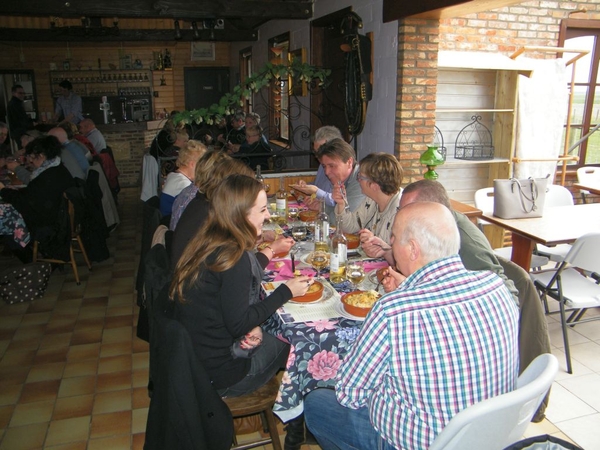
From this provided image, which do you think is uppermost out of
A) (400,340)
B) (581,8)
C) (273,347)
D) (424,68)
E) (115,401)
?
(581,8)

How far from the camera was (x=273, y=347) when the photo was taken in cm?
215

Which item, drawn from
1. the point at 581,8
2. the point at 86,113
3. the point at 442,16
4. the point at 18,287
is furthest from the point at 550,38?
the point at 86,113

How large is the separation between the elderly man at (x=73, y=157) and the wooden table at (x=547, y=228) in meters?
3.98

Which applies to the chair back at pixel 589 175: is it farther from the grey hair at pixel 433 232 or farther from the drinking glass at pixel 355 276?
the grey hair at pixel 433 232

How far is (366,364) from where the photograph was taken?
4.44 feet

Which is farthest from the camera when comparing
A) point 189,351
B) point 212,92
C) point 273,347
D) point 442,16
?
point 212,92

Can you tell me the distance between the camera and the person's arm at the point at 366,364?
131 centimetres

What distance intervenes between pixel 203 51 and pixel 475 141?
25.8 ft

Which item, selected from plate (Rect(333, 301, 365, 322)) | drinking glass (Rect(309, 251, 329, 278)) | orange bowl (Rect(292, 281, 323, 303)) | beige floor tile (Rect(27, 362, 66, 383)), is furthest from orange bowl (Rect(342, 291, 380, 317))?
beige floor tile (Rect(27, 362, 66, 383))

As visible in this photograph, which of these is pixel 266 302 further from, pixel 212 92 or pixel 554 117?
pixel 212 92

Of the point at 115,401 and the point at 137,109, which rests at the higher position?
Answer: the point at 137,109

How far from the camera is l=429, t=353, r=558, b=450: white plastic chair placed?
121 centimetres

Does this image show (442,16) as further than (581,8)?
No

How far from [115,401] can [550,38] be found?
5433 millimetres
